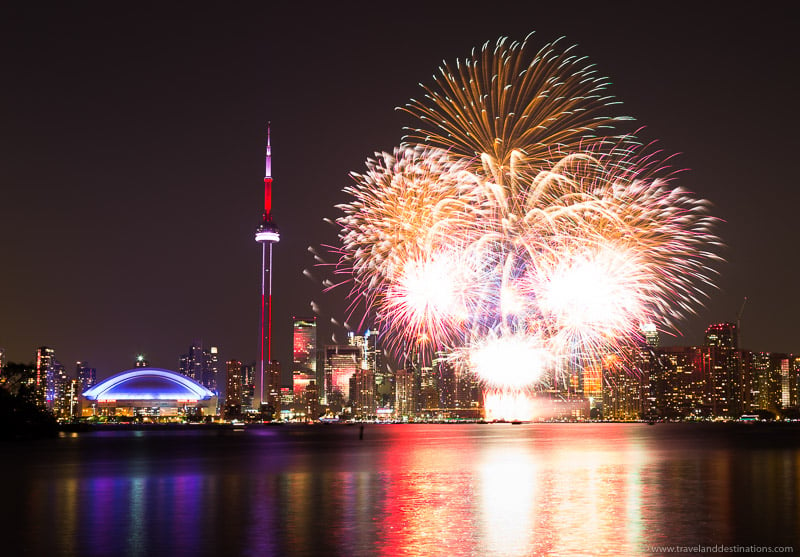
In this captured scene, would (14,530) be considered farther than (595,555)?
Yes

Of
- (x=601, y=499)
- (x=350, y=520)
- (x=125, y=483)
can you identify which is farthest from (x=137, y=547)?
(x=125, y=483)

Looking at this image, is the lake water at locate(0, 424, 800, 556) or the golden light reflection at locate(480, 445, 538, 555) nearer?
the golden light reflection at locate(480, 445, 538, 555)

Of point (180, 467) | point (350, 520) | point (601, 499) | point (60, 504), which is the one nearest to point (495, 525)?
point (350, 520)

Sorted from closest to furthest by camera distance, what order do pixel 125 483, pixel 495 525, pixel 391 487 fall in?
pixel 495 525, pixel 391 487, pixel 125 483

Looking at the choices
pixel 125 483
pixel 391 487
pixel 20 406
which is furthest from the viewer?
pixel 20 406

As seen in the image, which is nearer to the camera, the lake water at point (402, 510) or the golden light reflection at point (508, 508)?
the golden light reflection at point (508, 508)

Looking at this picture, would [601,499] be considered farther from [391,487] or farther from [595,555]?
[595,555]

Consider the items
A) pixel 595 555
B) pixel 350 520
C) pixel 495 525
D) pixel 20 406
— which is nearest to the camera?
pixel 595 555

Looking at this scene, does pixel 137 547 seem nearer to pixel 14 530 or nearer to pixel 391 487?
pixel 14 530

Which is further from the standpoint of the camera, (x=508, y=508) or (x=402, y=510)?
(x=508, y=508)
